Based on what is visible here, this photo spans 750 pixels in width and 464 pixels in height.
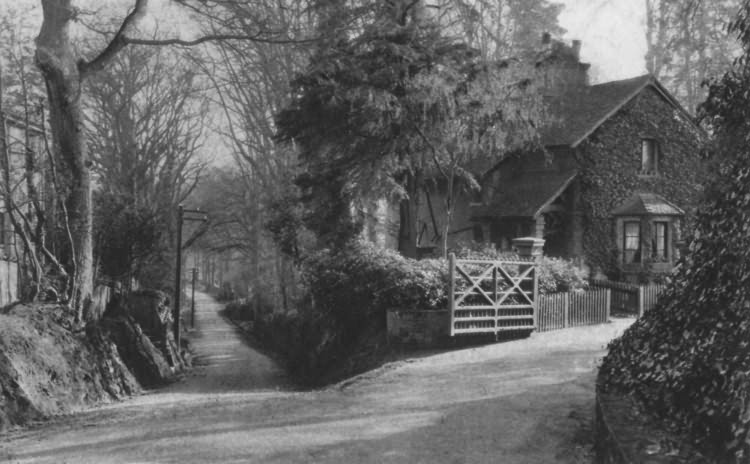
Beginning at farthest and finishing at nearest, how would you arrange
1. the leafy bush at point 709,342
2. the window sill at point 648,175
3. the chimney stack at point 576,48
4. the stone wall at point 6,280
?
1. the chimney stack at point 576,48
2. the window sill at point 648,175
3. the stone wall at point 6,280
4. the leafy bush at point 709,342

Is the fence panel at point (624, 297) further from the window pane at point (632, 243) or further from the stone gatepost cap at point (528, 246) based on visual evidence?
the window pane at point (632, 243)

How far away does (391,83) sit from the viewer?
22250mm

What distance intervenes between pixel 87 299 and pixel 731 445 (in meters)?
14.0

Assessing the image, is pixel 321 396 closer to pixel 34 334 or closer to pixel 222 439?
pixel 222 439

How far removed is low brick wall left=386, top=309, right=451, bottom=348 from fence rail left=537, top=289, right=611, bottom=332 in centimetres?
288

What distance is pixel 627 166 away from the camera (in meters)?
31.2

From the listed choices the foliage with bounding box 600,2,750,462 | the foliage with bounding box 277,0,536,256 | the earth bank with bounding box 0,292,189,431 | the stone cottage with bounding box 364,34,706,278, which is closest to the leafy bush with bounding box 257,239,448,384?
the foliage with bounding box 277,0,536,256

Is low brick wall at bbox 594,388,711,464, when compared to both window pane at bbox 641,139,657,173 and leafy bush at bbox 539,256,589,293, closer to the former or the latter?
leafy bush at bbox 539,256,589,293

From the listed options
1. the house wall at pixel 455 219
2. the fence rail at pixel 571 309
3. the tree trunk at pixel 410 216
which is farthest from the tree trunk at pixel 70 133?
the house wall at pixel 455 219

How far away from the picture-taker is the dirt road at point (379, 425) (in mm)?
7336

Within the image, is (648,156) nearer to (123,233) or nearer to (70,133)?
(123,233)

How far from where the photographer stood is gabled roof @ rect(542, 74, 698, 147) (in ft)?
98.4

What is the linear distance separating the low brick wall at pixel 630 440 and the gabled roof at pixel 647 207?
25.2 m

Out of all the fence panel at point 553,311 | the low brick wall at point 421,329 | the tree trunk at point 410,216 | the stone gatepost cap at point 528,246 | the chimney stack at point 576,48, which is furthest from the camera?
the chimney stack at point 576,48
